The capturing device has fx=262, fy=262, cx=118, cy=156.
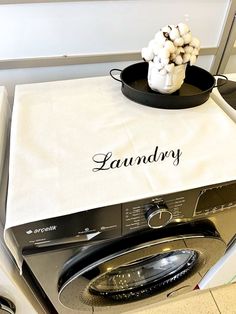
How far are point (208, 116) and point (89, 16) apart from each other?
0.50 metres

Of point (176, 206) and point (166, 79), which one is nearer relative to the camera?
point (176, 206)

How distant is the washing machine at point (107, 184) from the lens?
0.57 metres

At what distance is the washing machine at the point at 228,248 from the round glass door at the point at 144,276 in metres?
0.17

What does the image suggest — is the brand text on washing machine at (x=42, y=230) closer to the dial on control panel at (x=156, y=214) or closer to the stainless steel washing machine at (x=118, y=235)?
the stainless steel washing machine at (x=118, y=235)

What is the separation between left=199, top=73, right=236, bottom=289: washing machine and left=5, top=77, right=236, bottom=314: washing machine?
0.20 feet

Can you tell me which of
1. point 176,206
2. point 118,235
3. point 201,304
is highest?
point 176,206

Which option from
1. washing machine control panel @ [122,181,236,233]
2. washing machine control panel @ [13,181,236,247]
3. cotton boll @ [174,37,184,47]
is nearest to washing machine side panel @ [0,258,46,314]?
washing machine control panel @ [13,181,236,247]

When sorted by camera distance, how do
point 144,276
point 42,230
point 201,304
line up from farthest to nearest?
Result: point 201,304 < point 144,276 < point 42,230

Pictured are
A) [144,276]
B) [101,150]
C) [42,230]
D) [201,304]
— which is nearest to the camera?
[42,230]

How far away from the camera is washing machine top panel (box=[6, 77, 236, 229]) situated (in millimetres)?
564

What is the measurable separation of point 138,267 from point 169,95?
2.03 feet

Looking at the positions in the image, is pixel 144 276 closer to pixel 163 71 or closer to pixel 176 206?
pixel 176 206

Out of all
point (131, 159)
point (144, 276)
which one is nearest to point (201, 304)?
point (144, 276)

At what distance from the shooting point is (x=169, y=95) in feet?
2.53
